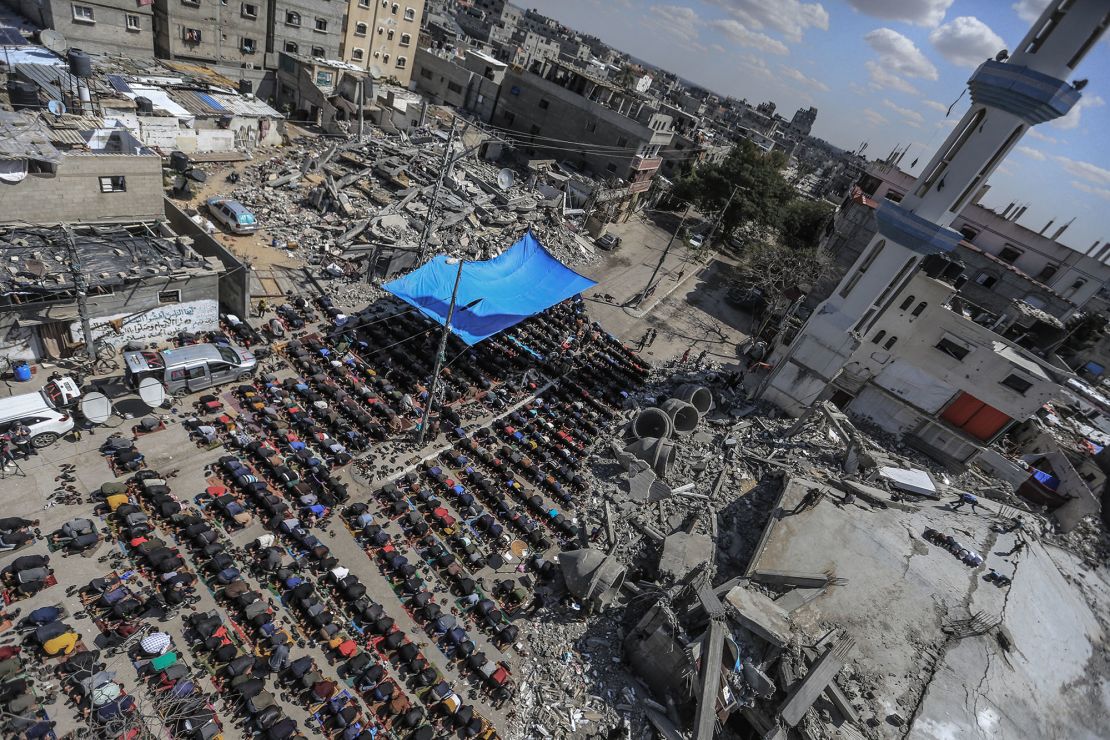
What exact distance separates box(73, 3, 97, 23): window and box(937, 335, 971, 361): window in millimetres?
56669

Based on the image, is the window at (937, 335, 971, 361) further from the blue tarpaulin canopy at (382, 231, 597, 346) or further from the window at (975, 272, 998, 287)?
the window at (975, 272, 998, 287)

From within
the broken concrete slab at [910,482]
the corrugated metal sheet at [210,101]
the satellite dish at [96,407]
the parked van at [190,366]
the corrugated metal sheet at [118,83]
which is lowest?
the satellite dish at [96,407]

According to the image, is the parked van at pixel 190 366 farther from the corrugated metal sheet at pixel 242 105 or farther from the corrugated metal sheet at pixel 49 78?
the corrugated metal sheet at pixel 242 105

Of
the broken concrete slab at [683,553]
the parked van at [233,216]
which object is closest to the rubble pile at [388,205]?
the parked van at [233,216]

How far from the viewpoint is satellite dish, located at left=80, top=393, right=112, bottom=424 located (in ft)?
55.2

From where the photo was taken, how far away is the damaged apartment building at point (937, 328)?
845 inches

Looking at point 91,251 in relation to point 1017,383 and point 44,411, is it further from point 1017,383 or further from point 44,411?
point 1017,383

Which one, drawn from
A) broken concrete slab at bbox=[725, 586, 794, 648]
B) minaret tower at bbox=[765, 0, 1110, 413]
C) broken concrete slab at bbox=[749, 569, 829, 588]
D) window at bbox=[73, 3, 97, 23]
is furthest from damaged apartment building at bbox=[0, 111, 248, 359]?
minaret tower at bbox=[765, 0, 1110, 413]

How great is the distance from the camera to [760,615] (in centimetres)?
1581

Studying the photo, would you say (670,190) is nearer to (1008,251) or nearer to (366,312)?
(1008,251)

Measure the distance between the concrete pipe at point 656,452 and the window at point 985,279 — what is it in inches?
1605

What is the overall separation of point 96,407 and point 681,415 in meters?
22.9

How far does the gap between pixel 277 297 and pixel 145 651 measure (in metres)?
16.4

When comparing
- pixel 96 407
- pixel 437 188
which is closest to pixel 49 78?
pixel 96 407
